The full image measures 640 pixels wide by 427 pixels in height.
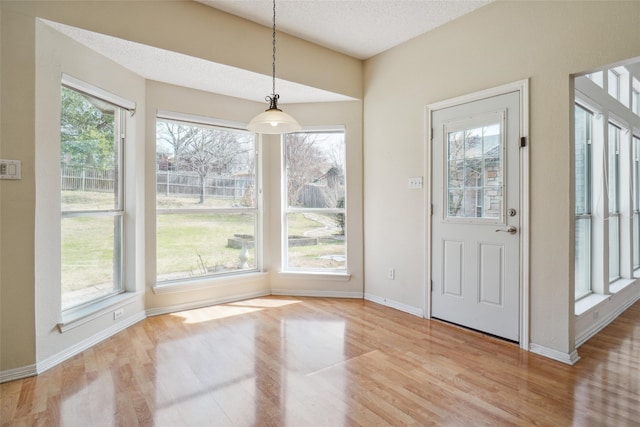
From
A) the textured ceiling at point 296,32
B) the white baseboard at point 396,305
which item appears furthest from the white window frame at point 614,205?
the textured ceiling at point 296,32

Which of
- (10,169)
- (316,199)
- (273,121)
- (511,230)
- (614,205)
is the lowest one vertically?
(511,230)

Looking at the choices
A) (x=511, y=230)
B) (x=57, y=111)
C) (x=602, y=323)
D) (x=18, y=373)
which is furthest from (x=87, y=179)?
(x=602, y=323)

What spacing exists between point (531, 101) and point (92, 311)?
13.8ft

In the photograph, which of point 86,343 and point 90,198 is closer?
point 86,343

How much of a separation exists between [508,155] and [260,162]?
2885 millimetres

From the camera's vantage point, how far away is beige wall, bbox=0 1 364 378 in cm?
231

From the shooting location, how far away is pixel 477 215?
3.15 m

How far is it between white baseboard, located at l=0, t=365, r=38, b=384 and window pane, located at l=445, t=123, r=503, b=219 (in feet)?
12.3

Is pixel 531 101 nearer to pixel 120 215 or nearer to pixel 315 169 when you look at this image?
pixel 315 169

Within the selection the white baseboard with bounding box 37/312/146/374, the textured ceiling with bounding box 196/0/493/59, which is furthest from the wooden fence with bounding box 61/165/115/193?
the textured ceiling with bounding box 196/0/493/59

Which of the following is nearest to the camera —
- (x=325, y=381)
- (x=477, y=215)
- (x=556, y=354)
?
(x=325, y=381)

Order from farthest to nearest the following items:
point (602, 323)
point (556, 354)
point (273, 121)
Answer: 1. point (602, 323)
2. point (556, 354)
3. point (273, 121)

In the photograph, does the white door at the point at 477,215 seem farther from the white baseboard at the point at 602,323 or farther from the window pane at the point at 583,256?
the window pane at the point at 583,256

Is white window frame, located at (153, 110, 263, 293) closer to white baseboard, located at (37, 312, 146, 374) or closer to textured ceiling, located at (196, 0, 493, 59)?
white baseboard, located at (37, 312, 146, 374)
